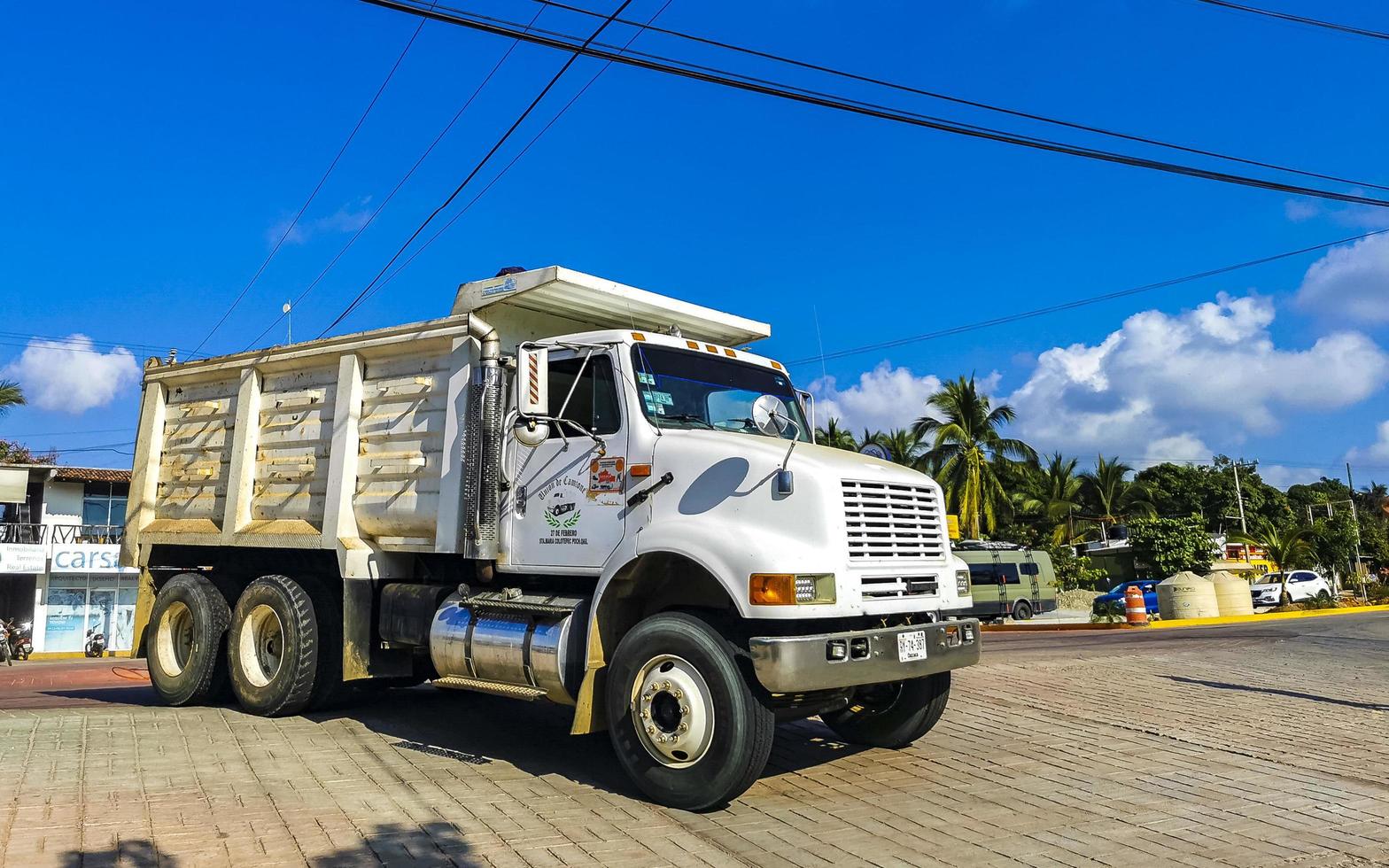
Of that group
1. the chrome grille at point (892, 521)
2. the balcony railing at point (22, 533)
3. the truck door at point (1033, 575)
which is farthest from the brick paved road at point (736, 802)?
the balcony railing at point (22, 533)

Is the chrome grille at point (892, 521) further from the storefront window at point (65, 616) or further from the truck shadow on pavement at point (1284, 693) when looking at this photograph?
the storefront window at point (65, 616)

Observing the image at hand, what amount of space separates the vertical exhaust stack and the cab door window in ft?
1.80

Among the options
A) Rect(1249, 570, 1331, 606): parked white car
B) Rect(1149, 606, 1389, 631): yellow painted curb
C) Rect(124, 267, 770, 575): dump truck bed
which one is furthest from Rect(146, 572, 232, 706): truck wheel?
Rect(1249, 570, 1331, 606): parked white car

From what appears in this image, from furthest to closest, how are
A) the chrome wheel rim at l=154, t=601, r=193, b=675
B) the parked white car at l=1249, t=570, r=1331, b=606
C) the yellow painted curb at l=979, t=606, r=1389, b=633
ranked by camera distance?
1. the parked white car at l=1249, t=570, r=1331, b=606
2. the yellow painted curb at l=979, t=606, r=1389, b=633
3. the chrome wheel rim at l=154, t=601, r=193, b=675

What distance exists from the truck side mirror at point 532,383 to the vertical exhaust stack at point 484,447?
0.77 metres

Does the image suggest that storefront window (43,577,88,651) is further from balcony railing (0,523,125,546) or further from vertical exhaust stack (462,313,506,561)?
vertical exhaust stack (462,313,506,561)

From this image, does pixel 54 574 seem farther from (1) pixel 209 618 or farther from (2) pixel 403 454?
(2) pixel 403 454

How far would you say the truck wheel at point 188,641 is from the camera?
874cm

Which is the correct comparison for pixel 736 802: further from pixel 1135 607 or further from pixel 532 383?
pixel 1135 607

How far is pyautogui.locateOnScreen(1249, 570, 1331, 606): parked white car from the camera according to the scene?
33250 mm

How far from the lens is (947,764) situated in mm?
6406

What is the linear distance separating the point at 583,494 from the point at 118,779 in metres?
3.29

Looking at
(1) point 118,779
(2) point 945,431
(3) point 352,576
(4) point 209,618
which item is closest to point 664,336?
(3) point 352,576

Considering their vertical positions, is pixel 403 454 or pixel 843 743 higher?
pixel 403 454
